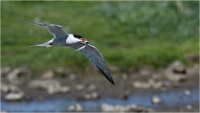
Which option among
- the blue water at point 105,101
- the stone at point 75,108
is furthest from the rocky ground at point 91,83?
the stone at point 75,108

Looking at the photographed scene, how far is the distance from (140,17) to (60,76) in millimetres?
6231

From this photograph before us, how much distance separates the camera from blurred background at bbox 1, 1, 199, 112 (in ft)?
69.8

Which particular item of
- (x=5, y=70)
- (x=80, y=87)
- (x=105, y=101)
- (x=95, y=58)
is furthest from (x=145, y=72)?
(x=95, y=58)

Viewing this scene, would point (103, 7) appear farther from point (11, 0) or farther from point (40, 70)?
point (40, 70)

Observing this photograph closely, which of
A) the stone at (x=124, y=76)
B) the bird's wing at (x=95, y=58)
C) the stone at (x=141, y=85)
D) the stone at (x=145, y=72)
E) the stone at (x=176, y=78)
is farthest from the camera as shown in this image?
the stone at (x=145, y=72)

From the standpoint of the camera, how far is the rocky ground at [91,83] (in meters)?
22.0

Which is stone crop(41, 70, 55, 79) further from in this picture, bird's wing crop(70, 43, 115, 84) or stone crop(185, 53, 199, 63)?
bird's wing crop(70, 43, 115, 84)

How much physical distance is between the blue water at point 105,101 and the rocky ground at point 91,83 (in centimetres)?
26

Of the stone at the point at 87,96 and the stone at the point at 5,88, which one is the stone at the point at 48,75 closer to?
the stone at the point at 5,88

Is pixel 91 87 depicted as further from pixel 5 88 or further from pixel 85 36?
pixel 85 36

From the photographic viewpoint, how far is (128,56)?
24078 mm

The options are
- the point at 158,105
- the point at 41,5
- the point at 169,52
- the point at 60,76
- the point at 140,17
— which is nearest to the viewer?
the point at 158,105

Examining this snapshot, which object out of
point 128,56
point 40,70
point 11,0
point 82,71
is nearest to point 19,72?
point 40,70

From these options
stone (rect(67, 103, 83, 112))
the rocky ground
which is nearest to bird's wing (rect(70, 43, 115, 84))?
stone (rect(67, 103, 83, 112))
